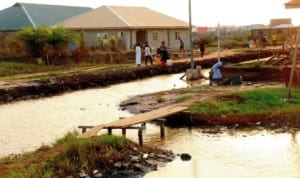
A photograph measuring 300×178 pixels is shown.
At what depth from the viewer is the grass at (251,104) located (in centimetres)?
1864

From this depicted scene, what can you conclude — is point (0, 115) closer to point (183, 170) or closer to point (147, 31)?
point (183, 170)

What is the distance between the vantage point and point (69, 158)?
39.8ft

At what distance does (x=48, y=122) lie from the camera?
67.0 ft

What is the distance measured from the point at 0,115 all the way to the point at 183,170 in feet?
38.3

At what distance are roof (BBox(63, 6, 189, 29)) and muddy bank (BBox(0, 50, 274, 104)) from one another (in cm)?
788

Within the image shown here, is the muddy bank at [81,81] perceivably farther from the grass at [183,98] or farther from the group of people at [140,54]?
the grass at [183,98]

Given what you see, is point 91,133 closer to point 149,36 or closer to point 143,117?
point 143,117

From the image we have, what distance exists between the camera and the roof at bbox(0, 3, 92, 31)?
50.6 m

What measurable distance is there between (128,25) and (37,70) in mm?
10639

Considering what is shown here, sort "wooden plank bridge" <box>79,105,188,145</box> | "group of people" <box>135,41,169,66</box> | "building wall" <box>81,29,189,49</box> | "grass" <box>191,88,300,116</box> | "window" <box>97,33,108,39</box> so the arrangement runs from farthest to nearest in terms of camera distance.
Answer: "window" <box>97,33,108,39</box>, "building wall" <box>81,29,189,49</box>, "group of people" <box>135,41,169,66</box>, "grass" <box>191,88,300,116</box>, "wooden plank bridge" <box>79,105,188,145</box>

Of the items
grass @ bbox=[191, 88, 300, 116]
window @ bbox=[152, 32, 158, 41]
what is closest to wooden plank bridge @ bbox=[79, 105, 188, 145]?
grass @ bbox=[191, 88, 300, 116]

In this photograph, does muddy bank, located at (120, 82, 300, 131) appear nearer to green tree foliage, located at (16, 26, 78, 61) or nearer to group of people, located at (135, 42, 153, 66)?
group of people, located at (135, 42, 153, 66)

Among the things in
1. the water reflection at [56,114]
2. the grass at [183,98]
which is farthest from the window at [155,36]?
the grass at [183,98]

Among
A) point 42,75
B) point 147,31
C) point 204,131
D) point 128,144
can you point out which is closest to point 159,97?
point 204,131
